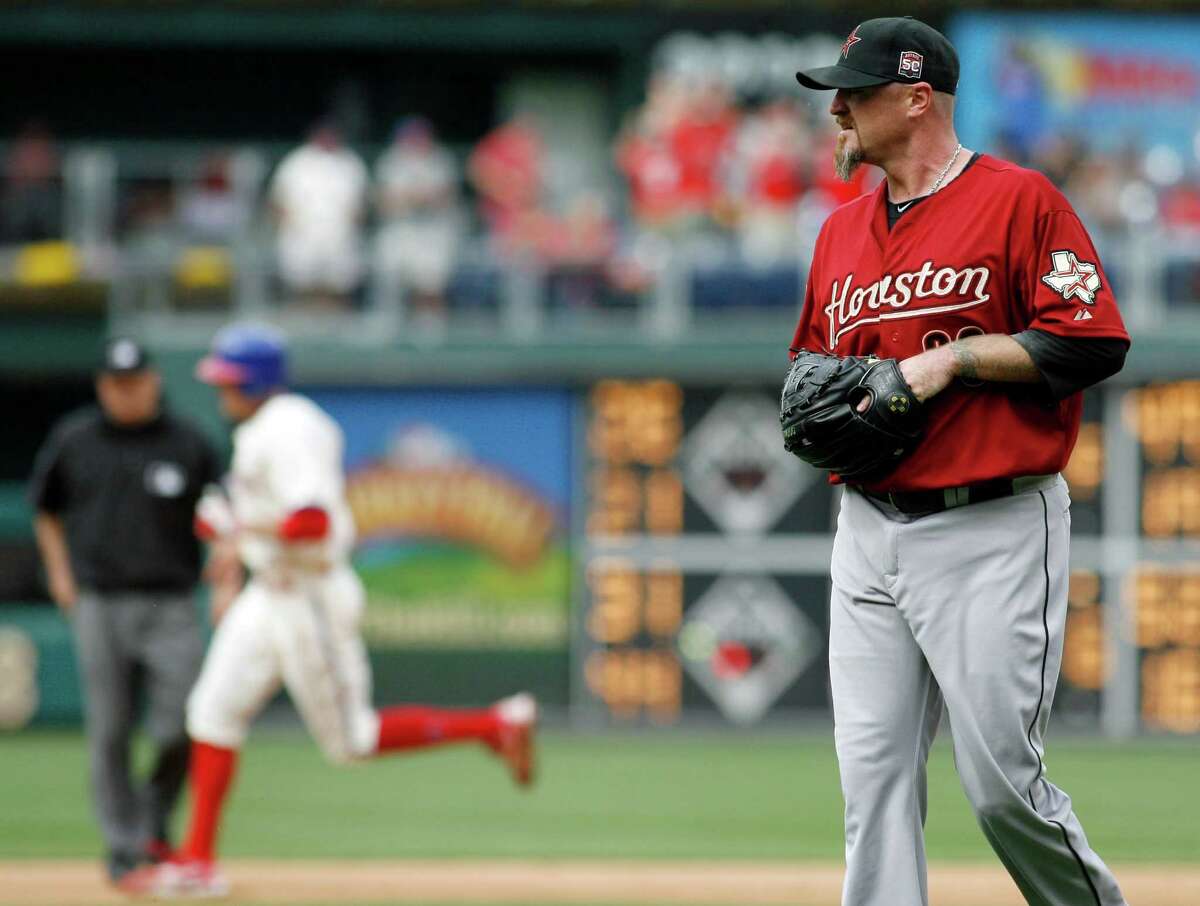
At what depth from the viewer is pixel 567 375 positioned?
15.1m

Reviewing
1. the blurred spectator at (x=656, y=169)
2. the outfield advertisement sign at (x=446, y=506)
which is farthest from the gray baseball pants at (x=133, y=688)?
the blurred spectator at (x=656, y=169)

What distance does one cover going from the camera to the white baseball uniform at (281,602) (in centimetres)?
734

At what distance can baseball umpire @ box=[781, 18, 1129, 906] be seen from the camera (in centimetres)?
438

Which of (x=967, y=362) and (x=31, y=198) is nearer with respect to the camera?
(x=967, y=362)

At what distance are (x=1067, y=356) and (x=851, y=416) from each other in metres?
0.48

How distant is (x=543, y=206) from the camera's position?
1680cm

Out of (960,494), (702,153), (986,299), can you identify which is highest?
(702,153)

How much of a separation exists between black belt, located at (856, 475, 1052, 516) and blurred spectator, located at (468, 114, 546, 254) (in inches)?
471

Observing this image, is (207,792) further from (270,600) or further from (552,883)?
(552,883)

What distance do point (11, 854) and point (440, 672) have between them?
683cm

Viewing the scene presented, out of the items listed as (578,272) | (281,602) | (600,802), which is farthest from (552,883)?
(578,272)

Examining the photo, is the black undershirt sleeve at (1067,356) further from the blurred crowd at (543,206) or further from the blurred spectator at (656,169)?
the blurred spectator at (656,169)

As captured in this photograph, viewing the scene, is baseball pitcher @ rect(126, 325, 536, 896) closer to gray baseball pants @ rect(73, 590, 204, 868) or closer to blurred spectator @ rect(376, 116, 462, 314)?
gray baseball pants @ rect(73, 590, 204, 868)

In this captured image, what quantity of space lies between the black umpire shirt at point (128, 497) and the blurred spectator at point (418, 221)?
729 cm
